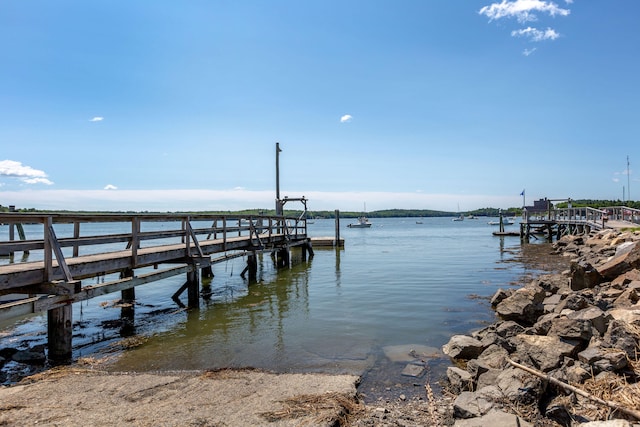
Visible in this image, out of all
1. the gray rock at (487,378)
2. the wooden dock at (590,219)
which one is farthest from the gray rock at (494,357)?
the wooden dock at (590,219)

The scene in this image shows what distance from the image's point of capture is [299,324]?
38.7ft

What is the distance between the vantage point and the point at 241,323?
39.6ft

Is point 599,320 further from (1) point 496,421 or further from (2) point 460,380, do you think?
(1) point 496,421

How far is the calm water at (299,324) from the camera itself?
8578 millimetres

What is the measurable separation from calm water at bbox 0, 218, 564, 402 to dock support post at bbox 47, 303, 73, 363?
0.69 meters

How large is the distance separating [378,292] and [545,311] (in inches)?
279

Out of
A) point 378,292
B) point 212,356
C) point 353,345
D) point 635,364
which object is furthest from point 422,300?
point 635,364

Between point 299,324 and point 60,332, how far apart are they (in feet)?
18.7

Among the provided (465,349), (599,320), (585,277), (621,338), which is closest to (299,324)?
(465,349)

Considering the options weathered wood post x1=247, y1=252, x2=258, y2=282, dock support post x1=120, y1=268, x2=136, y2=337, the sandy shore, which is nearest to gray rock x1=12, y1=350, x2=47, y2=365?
the sandy shore

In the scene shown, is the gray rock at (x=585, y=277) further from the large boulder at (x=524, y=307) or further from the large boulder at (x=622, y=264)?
the large boulder at (x=524, y=307)

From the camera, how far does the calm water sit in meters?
8.58

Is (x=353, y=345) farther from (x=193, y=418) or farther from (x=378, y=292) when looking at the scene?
(x=378, y=292)

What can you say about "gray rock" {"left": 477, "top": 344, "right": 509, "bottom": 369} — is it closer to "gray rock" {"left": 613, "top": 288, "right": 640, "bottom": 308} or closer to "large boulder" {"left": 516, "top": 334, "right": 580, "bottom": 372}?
"large boulder" {"left": 516, "top": 334, "right": 580, "bottom": 372}
